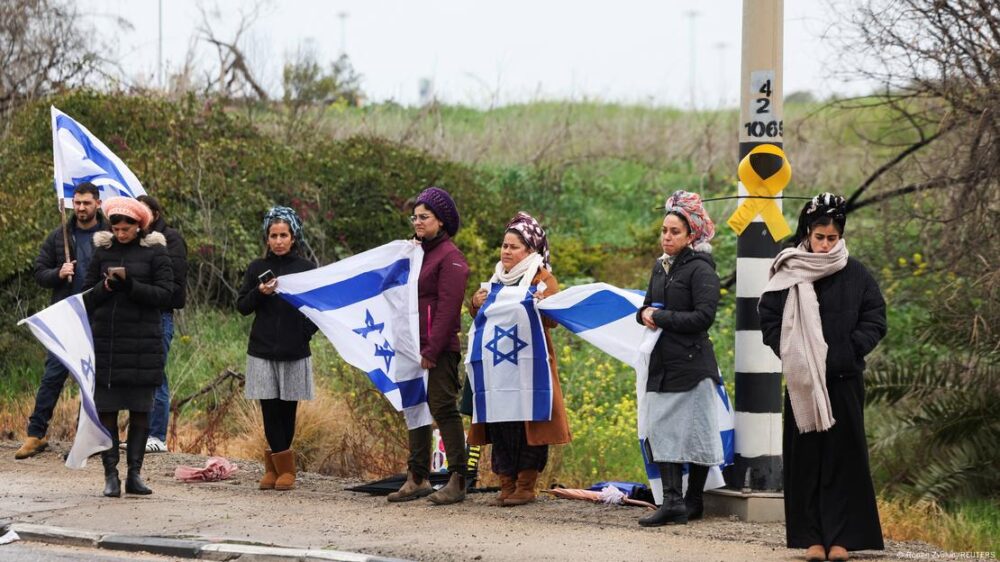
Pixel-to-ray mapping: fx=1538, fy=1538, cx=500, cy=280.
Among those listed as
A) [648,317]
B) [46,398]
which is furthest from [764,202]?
[46,398]

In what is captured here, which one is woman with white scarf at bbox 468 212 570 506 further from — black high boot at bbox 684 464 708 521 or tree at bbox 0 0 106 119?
tree at bbox 0 0 106 119

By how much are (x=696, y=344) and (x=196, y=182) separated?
37.1ft

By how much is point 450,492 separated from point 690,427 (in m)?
1.93

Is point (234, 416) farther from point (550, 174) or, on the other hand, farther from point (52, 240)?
point (550, 174)

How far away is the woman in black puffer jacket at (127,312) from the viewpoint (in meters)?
10.4

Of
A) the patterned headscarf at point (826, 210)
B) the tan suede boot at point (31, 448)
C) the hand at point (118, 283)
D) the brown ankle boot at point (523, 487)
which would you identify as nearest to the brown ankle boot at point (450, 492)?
the brown ankle boot at point (523, 487)

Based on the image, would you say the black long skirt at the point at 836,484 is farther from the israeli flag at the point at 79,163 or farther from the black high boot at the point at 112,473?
the israeli flag at the point at 79,163

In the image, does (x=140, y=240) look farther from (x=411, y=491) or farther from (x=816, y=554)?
(x=816, y=554)

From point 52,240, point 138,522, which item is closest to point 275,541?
point 138,522

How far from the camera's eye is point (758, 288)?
9633mm

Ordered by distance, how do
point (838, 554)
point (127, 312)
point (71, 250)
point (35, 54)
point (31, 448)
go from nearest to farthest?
point (838, 554), point (127, 312), point (71, 250), point (31, 448), point (35, 54)

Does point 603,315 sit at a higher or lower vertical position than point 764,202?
lower

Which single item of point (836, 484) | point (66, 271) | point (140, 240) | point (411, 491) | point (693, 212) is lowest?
point (411, 491)

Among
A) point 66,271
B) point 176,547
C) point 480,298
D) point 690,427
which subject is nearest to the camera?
point 176,547
